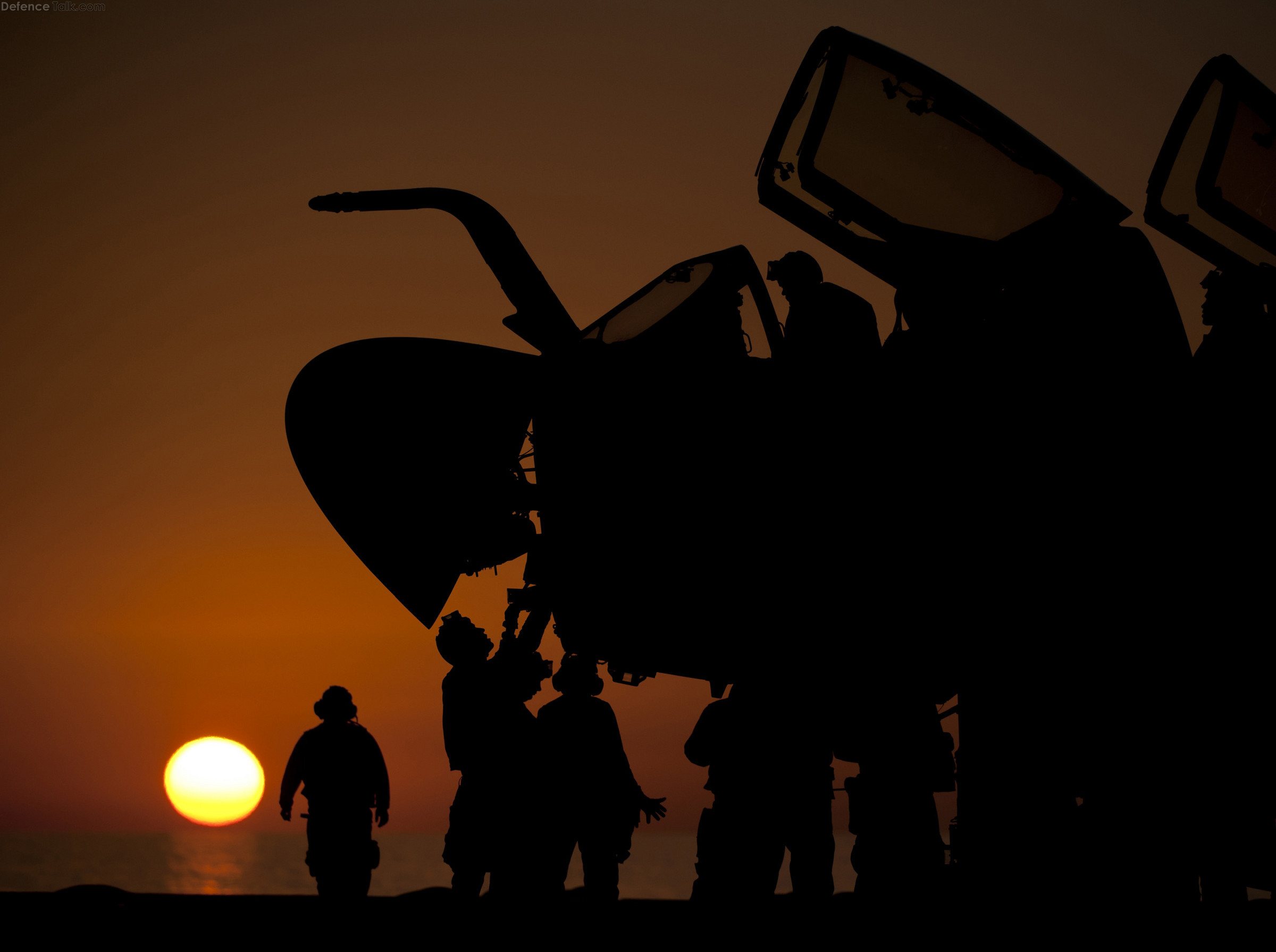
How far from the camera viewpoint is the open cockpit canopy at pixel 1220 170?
11.8 feet

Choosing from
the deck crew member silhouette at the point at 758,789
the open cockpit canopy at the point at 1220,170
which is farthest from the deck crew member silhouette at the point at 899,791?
the open cockpit canopy at the point at 1220,170

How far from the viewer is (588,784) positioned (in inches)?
→ 205

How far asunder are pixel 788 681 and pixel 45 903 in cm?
366

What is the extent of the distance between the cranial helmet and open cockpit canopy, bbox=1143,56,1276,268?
5.98 m

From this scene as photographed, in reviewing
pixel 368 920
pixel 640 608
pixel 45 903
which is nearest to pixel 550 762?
pixel 368 920

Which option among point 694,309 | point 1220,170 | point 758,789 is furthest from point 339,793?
point 1220,170

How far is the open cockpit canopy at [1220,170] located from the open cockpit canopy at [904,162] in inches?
16.8

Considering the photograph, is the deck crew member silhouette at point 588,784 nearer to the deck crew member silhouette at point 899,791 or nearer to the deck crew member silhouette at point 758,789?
the deck crew member silhouette at point 758,789

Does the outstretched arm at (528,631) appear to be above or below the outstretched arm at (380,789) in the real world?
above

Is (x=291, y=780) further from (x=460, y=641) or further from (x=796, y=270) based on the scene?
(x=796, y=270)

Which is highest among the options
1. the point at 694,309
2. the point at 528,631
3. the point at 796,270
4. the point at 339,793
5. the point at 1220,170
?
the point at 1220,170

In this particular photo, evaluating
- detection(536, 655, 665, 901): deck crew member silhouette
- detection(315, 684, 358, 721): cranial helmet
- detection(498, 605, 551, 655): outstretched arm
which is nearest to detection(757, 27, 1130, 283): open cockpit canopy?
detection(498, 605, 551, 655): outstretched arm

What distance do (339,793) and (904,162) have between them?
5636 millimetres

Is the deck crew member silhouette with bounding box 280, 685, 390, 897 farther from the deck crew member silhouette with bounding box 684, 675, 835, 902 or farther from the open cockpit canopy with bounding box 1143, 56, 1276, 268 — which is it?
the open cockpit canopy with bounding box 1143, 56, 1276, 268
